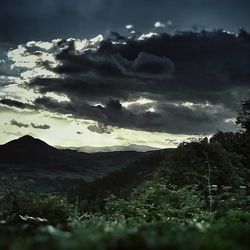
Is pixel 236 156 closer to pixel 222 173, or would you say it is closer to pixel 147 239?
pixel 222 173

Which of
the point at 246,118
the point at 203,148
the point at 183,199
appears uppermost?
the point at 246,118

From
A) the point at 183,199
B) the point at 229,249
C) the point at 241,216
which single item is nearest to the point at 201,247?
the point at 229,249

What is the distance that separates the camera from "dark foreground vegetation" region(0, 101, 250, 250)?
6414 millimetres

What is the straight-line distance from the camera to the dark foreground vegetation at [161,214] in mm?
6414

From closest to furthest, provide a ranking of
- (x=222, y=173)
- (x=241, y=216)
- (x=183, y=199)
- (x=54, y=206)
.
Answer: (x=241, y=216)
(x=54, y=206)
(x=183, y=199)
(x=222, y=173)

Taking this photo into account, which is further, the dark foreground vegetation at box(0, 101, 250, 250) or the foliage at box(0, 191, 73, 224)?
the foliage at box(0, 191, 73, 224)

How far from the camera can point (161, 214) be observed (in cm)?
2908

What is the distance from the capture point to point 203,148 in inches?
2840

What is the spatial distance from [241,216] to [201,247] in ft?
40.8

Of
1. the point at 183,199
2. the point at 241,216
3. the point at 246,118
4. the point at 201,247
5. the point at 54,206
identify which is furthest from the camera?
the point at 246,118

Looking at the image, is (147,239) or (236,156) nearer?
(147,239)

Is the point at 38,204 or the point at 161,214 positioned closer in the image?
the point at 161,214

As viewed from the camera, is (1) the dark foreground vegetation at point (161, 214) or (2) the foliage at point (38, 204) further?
(2) the foliage at point (38, 204)

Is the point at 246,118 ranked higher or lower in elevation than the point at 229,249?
higher
